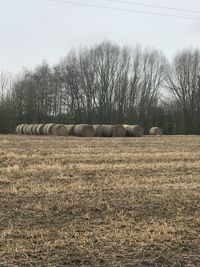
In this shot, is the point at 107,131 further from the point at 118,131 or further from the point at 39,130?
the point at 39,130

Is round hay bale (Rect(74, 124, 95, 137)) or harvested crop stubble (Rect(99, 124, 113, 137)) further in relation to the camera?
harvested crop stubble (Rect(99, 124, 113, 137))

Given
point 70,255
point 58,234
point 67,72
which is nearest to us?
point 70,255

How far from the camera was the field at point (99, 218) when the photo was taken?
5.73m

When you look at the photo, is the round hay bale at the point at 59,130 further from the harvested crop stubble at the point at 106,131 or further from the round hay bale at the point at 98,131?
the harvested crop stubble at the point at 106,131

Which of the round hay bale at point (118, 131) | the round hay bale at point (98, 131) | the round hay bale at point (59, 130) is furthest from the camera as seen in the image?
the round hay bale at point (59, 130)

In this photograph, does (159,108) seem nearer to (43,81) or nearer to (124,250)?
(43,81)

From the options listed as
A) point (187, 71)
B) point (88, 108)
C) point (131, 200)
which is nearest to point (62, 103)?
point (88, 108)

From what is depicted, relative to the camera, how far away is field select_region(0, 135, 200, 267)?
18.8 ft

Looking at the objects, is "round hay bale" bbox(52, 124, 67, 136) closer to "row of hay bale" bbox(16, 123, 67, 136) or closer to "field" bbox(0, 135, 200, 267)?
"row of hay bale" bbox(16, 123, 67, 136)

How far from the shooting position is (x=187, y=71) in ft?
291

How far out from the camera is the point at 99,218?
7.48 meters

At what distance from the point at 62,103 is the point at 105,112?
7628 mm

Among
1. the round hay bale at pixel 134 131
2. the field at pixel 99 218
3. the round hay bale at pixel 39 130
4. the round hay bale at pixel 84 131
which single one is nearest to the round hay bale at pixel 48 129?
the round hay bale at pixel 39 130

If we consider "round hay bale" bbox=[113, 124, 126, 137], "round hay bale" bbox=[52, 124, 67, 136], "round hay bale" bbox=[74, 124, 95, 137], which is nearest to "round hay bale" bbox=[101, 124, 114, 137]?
"round hay bale" bbox=[113, 124, 126, 137]
